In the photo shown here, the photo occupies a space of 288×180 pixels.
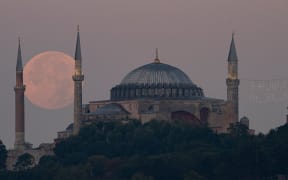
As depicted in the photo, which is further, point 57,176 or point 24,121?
point 24,121

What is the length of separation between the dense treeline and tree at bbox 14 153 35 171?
369cm

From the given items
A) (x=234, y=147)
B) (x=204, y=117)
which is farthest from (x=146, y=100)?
(x=234, y=147)

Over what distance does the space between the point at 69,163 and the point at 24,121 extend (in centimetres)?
1228

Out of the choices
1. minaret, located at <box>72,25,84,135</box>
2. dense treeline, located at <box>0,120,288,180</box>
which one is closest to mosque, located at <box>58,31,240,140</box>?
minaret, located at <box>72,25,84,135</box>

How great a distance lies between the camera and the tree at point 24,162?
Answer: 190538mm

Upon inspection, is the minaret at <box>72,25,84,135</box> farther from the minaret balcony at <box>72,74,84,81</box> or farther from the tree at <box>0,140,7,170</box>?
the tree at <box>0,140,7,170</box>

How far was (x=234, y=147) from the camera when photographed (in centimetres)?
17638

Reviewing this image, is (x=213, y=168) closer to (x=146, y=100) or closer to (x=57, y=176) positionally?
(x=57, y=176)

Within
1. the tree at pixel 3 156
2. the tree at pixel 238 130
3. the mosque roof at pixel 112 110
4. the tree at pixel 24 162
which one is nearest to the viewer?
the tree at pixel 238 130

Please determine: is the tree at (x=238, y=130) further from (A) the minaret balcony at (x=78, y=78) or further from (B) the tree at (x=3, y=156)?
(B) the tree at (x=3, y=156)

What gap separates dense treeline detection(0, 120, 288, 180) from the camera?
166375 millimetres

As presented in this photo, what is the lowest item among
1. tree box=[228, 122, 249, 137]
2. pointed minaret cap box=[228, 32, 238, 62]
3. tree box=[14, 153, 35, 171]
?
tree box=[14, 153, 35, 171]

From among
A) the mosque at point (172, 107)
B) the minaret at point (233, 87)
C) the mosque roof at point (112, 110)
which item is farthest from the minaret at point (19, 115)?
the minaret at point (233, 87)

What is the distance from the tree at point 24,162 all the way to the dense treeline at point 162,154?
3.69 metres
